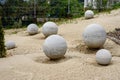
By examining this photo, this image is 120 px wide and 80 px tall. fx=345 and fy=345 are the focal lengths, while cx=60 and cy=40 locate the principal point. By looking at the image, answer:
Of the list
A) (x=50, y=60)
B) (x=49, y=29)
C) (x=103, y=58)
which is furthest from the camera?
(x=49, y=29)

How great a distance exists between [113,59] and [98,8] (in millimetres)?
14716

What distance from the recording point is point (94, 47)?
42.4 feet

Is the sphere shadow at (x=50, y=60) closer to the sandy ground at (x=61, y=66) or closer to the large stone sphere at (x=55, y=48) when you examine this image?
the sandy ground at (x=61, y=66)

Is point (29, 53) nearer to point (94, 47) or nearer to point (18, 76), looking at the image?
point (94, 47)

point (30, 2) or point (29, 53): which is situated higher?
point (30, 2)

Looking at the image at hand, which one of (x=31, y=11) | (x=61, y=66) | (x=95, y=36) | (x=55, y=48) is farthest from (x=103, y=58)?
(x=31, y=11)

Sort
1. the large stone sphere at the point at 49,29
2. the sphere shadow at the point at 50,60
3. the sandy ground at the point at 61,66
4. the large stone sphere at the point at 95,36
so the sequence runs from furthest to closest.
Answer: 1. the large stone sphere at the point at 49,29
2. the large stone sphere at the point at 95,36
3. the sphere shadow at the point at 50,60
4. the sandy ground at the point at 61,66

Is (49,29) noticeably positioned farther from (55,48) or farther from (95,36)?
(55,48)

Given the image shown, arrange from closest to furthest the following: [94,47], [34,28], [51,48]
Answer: [51,48] < [94,47] < [34,28]

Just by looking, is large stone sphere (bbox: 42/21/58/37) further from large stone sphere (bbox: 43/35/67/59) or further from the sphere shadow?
large stone sphere (bbox: 43/35/67/59)

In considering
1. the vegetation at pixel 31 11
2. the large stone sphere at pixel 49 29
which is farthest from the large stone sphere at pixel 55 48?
the vegetation at pixel 31 11

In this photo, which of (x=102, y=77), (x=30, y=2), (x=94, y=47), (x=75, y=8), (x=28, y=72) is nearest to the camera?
(x=102, y=77)

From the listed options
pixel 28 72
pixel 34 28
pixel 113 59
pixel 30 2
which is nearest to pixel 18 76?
pixel 28 72

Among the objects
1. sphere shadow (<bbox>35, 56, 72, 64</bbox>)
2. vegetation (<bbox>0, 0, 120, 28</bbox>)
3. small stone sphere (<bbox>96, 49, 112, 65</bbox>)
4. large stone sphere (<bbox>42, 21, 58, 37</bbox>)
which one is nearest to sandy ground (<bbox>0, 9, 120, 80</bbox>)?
sphere shadow (<bbox>35, 56, 72, 64</bbox>)
